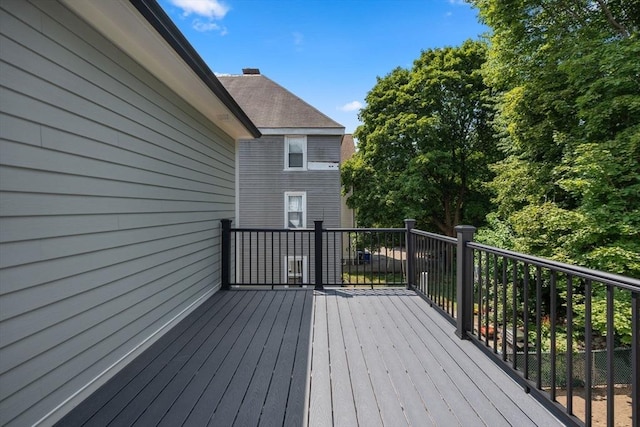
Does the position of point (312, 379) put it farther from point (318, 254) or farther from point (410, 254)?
point (410, 254)

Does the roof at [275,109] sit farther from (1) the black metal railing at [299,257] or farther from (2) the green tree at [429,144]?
(2) the green tree at [429,144]

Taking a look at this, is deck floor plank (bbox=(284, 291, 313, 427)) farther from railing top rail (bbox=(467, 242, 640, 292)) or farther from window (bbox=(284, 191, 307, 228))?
window (bbox=(284, 191, 307, 228))

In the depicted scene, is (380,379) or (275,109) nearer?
(380,379)

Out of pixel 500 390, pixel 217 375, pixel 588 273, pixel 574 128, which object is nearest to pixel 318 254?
pixel 217 375

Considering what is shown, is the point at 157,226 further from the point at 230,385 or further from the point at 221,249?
the point at 221,249

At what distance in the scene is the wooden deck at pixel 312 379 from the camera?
1.73 m

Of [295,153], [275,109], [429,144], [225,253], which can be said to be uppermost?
[275,109]

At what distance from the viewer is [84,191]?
6.44ft

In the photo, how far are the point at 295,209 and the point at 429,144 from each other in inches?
248

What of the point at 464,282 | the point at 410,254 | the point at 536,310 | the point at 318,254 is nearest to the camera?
the point at 536,310

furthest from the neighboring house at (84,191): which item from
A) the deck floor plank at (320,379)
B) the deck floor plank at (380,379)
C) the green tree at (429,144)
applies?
the green tree at (429,144)

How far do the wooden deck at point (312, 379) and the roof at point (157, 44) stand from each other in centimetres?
226

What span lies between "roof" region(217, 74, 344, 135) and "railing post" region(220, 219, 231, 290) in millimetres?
6080

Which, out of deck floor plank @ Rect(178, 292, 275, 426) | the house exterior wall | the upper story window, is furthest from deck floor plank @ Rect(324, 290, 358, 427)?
the upper story window
